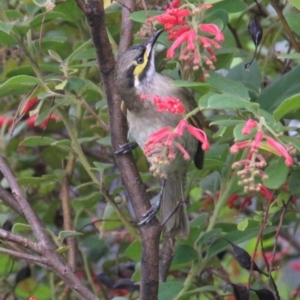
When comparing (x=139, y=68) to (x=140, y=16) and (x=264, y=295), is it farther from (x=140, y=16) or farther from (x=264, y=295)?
(x=264, y=295)

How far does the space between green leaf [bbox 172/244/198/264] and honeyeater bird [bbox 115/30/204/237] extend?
0.28ft

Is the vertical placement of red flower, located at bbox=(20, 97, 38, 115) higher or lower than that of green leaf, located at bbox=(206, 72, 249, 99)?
lower

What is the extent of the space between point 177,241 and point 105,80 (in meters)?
0.67

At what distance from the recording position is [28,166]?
304 cm

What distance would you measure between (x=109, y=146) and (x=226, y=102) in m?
1.23

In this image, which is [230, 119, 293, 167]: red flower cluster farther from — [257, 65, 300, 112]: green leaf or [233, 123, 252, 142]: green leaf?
[257, 65, 300, 112]: green leaf

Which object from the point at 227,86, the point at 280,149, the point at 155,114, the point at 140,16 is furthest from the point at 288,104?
the point at 155,114

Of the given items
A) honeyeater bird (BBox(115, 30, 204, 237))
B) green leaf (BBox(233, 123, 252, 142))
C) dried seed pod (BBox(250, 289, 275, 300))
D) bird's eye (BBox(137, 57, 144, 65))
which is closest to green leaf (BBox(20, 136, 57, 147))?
honeyeater bird (BBox(115, 30, 204, 237))

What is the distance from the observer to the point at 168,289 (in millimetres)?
1995

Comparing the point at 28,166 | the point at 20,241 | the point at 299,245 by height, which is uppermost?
the point at 20,241

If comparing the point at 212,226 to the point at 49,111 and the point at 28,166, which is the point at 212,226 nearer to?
the point at 49,111

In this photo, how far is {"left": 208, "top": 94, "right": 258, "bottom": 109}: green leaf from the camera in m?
1.39

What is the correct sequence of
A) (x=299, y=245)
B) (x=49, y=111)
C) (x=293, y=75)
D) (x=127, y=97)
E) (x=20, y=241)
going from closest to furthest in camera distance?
1. (x=20, y=241)
2. (x=293, y=75)
3. (x=49, y=111)
4. (x=127, y=97)
5. (x=299, y=245)

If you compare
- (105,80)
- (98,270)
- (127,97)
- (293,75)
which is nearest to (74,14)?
(127,97)
